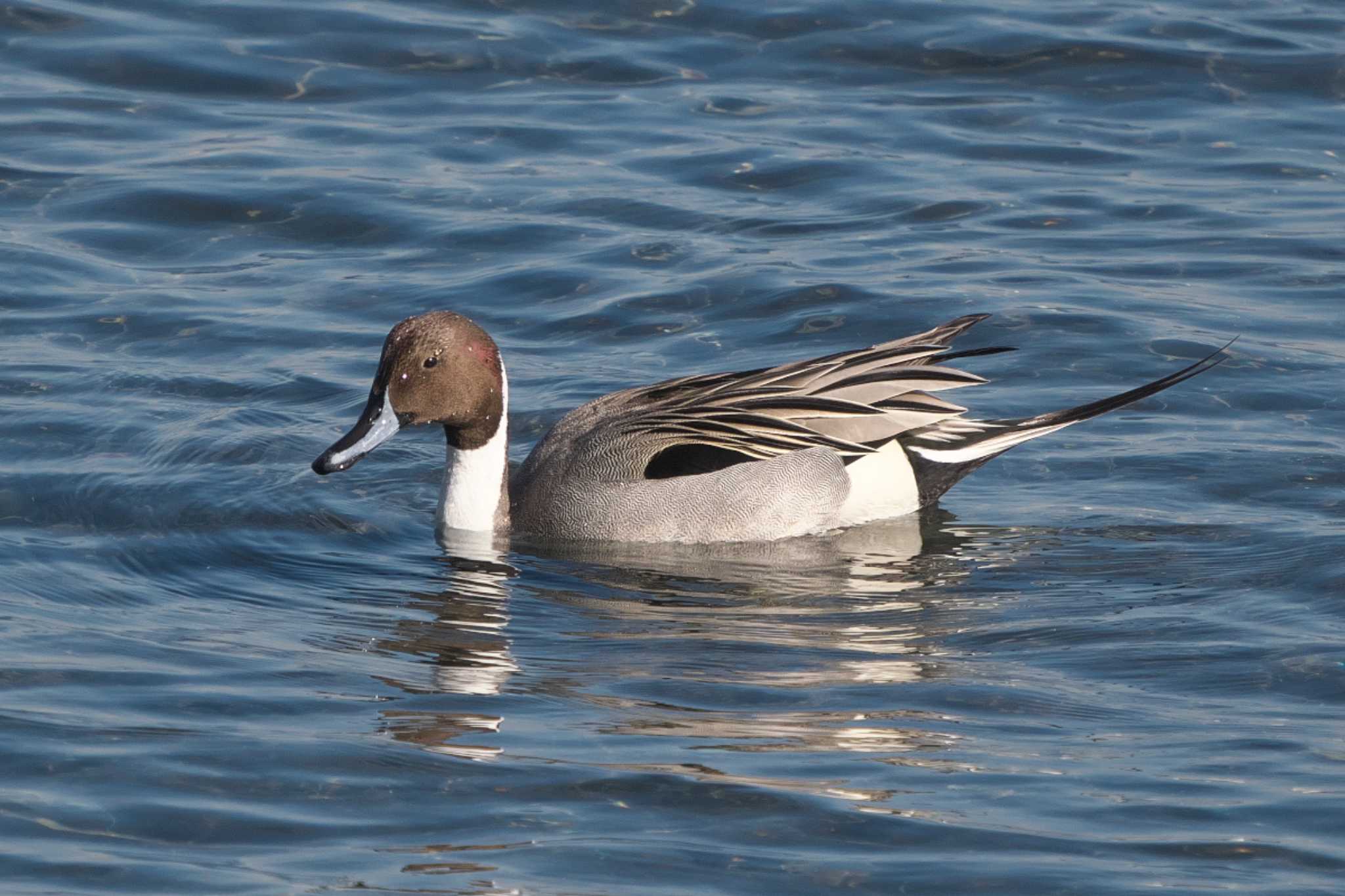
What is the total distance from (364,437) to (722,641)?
194cm

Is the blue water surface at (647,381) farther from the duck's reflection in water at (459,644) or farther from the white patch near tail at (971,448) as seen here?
the white patch near tail at (971,448)

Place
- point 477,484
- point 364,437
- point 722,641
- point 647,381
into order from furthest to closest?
point 647,381
point 477,484
point 364,437
point 722,641

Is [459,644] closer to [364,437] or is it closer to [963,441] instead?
[364,437]

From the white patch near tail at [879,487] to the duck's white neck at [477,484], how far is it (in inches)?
52.3

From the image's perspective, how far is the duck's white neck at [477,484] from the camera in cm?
815

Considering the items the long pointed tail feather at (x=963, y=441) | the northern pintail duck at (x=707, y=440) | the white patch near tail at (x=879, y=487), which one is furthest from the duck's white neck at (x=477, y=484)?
the long pointed tail feather at (x=963, y=441)

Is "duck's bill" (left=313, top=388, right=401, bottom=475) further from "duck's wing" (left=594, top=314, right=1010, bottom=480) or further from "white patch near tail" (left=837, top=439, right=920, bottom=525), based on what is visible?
"white patch near tail" (left=837, top=439, right=920, bottom=525)

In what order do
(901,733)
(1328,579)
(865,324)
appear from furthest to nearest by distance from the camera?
(865,324)
(1328,579)
(901,733)

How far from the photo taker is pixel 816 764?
5570 mm

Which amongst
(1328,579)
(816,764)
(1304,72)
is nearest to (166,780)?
(816,764)

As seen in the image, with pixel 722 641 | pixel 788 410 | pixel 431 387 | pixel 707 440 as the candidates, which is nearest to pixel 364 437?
pixel 431 387

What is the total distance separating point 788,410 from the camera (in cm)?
812

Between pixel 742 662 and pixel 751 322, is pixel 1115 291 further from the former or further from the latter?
pixel 742 662

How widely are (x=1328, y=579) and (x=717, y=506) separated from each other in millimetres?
2228
